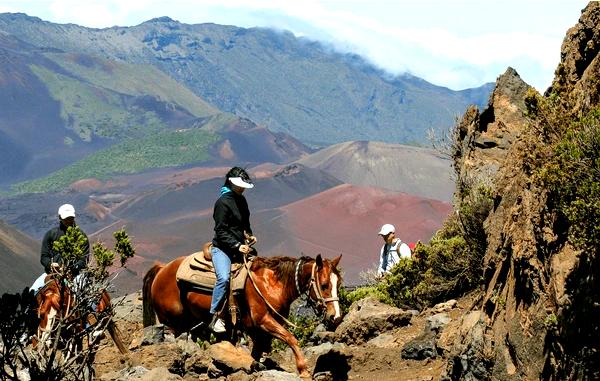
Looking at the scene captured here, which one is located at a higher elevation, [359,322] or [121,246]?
[121,246]

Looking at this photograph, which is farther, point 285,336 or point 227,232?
point 227,232

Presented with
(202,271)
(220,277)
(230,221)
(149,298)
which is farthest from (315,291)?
(149,298)

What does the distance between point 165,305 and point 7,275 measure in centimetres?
13097

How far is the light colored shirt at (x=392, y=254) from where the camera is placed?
18812 mm

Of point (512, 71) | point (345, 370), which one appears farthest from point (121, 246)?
point (512, 71)

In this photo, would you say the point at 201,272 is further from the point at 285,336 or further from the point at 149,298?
the point at 285,336

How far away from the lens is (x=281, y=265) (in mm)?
13078


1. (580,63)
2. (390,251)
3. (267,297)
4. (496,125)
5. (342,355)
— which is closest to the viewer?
(580,63)

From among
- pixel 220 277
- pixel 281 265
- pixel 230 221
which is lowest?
pixel 220 277

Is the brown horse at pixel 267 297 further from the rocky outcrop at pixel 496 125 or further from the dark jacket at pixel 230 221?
the rocky outcrop at pixel 496 125

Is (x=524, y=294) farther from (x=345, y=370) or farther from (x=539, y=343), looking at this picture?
(x=345, y=370)

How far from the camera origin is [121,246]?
1277 cm

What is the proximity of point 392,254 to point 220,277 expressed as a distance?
21.8 feet

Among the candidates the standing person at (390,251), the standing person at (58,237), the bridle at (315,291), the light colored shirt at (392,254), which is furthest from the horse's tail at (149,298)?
the light colored shirt at (392,254)
